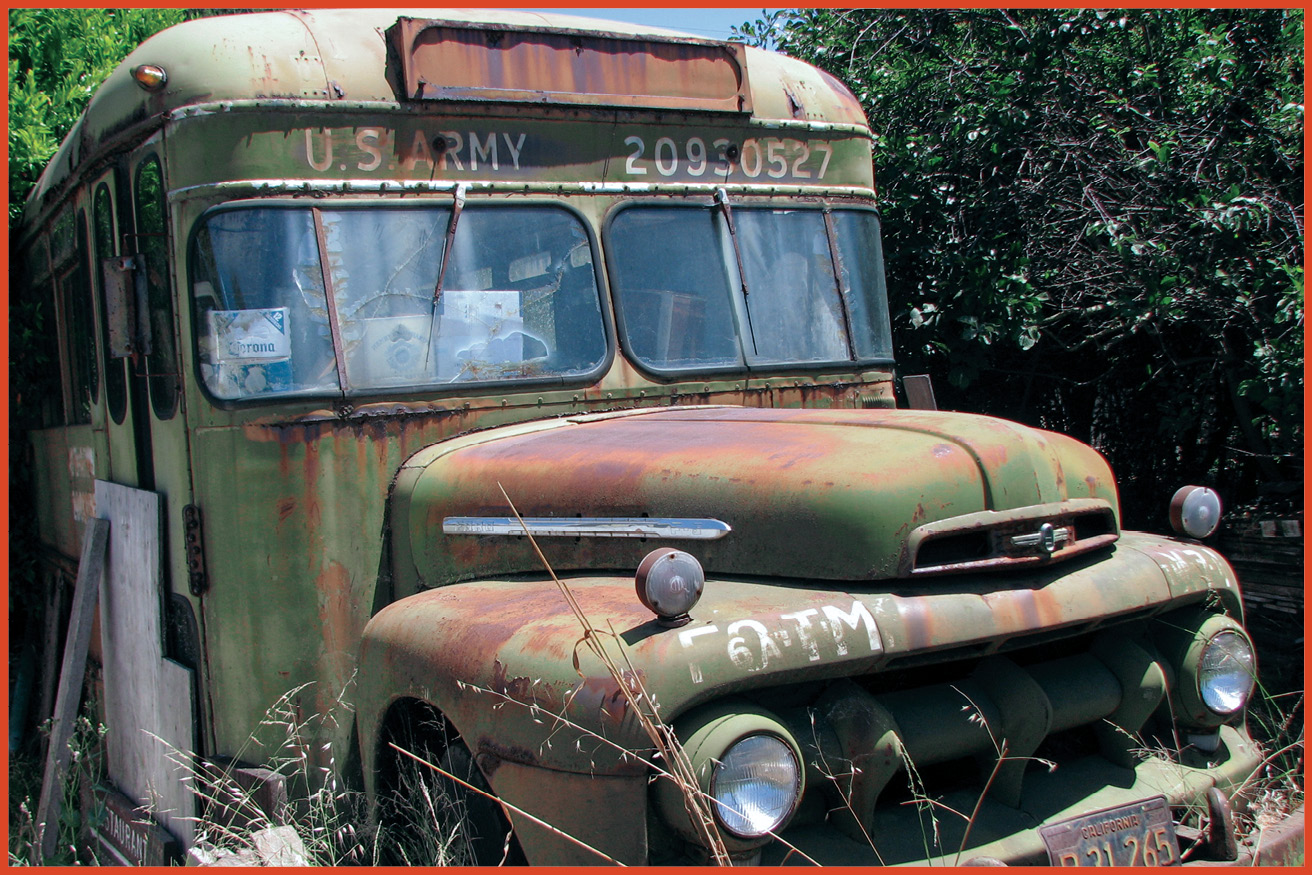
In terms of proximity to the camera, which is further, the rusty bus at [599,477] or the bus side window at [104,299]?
the bus side window at [104,299]

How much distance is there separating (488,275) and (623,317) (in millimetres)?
475

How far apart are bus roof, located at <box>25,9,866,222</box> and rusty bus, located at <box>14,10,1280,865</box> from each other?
0.05 feet

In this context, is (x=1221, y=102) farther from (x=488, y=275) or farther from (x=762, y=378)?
(x=488, y=275)

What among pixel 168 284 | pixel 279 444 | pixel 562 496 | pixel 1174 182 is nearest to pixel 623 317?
pixel 562 496

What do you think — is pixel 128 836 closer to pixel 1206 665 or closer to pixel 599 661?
pixel 599 661

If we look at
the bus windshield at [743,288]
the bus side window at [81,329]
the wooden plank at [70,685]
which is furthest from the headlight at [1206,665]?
the bus side window at [81,329]

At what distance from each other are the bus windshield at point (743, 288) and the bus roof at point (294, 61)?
0.43 metres

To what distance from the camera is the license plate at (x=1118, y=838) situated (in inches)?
101

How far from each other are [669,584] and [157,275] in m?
2.20

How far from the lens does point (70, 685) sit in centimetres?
441

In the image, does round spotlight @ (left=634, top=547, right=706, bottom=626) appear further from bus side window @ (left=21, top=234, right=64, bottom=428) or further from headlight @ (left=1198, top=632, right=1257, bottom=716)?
bus side window @ (left=21, top=234, right=64, bottom=428)


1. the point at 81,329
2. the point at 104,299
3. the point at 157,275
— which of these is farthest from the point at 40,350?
the point at 157,275

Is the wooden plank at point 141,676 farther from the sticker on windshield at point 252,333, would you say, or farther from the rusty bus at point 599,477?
the sticker on windshield at point 252,333

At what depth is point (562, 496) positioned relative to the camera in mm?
3084
